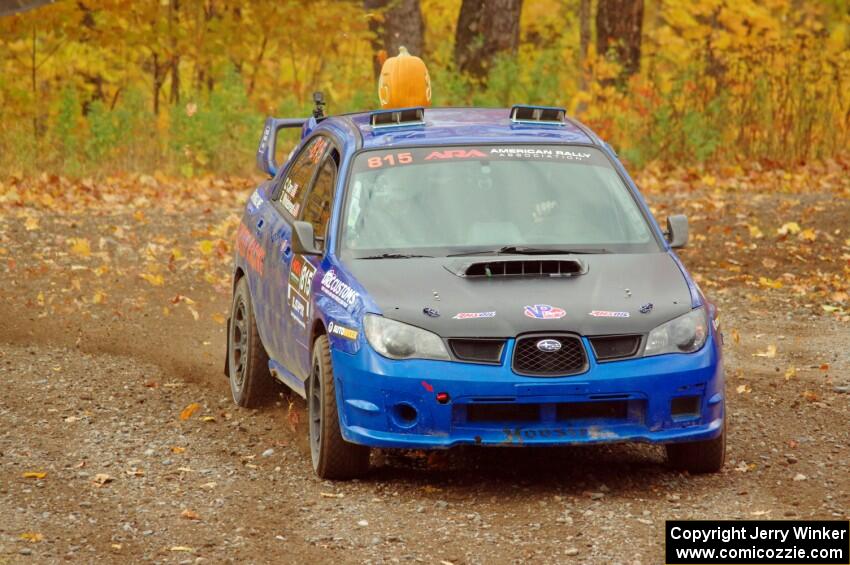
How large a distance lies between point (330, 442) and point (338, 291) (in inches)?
27.7

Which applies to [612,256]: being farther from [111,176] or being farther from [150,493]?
[111,176]

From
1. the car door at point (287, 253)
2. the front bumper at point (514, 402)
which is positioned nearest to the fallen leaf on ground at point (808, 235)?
the car door at point (287, 253)

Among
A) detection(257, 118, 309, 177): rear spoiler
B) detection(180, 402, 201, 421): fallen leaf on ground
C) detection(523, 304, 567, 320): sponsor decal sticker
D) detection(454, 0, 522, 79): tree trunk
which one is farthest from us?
detection(454, 0, 522, 79): tree trunk

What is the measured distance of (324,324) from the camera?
744cm

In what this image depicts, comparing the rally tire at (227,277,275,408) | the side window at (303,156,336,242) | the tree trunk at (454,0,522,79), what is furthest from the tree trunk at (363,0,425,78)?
the side window at (303,156,336,242)

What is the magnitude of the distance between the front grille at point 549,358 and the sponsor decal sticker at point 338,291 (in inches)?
32.3

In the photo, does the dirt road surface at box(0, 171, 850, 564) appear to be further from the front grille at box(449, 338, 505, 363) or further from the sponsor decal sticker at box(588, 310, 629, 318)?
the sponsor decal sticker at box(588, 310, 629, 318)

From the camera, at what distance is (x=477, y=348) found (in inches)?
275

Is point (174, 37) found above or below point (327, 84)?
above

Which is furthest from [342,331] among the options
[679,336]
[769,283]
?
[769,283]

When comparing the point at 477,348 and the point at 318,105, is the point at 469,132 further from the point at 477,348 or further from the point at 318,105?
the point at 318,105

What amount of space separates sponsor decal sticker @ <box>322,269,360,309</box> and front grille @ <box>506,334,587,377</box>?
82cm

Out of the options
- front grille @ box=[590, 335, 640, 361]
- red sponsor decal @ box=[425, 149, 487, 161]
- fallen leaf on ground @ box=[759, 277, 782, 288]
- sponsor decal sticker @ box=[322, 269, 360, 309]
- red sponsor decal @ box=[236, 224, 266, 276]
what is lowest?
fallen leaf on ground @ box=[759, 277, 782, 288]

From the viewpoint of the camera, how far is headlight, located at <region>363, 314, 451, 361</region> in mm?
6957
